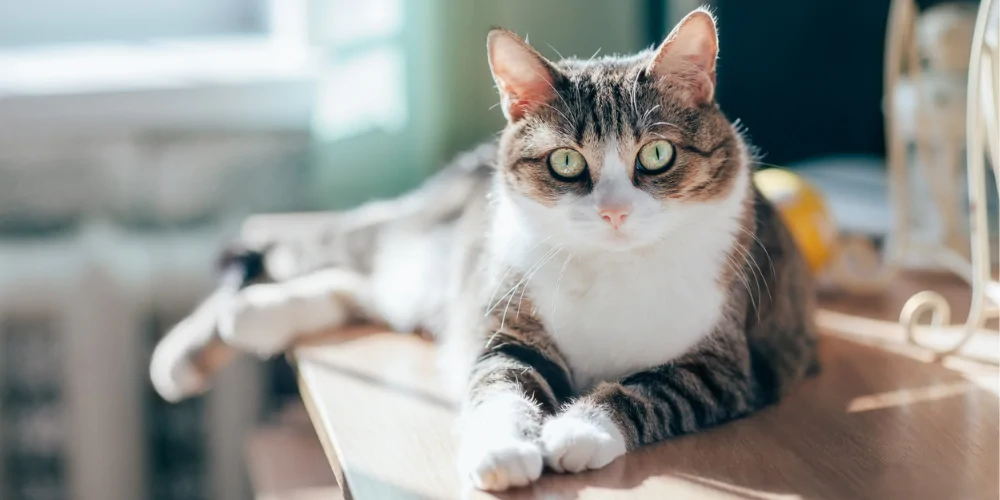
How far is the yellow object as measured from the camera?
1407mm

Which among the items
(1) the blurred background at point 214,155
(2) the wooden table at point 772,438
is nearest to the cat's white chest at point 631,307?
(2) the wooden table at point 772,438

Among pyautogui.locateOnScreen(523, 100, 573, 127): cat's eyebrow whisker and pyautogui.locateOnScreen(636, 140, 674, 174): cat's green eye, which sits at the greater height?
pyautogui.locateOnScreen(523, 100, 573, 127): cat's eyebrow whisker

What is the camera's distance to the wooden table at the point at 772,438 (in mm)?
879

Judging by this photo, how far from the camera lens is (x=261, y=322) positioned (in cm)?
130

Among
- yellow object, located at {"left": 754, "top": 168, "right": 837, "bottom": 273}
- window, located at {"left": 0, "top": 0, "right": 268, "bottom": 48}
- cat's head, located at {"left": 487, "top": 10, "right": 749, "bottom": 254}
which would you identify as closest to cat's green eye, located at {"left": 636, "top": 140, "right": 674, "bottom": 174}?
cat's head, located at {"left": 487, "top": 10, "right": 749, "bottom": 254}

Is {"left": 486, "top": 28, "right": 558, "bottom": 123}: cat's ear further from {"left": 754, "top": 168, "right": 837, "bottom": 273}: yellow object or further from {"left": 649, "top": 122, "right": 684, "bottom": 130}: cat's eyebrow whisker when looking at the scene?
{"left": 754, "top": 168, "right": 837, "bottom": 273}: yellow object

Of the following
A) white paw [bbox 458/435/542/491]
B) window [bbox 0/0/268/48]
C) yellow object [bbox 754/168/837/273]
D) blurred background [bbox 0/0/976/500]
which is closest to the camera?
white paw [bbox 458/435/542/491]

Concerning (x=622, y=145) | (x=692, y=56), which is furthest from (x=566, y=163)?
(x=692, y=56)

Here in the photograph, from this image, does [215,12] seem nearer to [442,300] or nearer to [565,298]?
[442,300]

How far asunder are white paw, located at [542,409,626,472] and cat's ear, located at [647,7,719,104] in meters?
0.34

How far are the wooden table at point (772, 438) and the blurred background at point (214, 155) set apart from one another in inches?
19.2

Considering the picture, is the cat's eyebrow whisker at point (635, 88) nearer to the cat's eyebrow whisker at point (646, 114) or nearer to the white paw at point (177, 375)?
the cat's eyebrow whisker at point (646, 114)

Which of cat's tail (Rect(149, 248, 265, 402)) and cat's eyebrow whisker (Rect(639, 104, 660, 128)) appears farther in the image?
cat's tail (Rect(149, 248, 265, 402))

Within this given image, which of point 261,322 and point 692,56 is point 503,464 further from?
point 261,322
